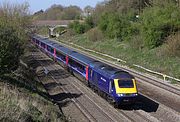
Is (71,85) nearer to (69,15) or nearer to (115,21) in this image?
(115,21)

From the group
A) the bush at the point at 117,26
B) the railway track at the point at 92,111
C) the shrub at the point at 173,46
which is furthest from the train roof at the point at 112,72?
the bush at the point at 117,26

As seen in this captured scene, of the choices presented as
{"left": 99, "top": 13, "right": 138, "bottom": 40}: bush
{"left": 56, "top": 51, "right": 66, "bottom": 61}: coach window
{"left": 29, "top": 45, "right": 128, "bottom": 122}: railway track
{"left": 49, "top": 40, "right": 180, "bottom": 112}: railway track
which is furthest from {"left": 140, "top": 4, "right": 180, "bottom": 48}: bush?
{"left": 29, "top": 45, "right": 128, "bottom": 122}: railway track

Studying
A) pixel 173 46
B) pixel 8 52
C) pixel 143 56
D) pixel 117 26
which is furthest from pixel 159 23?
pixel 8 52

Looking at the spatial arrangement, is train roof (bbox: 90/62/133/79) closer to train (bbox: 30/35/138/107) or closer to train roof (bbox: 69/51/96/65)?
train (bbox: 30/35/138/107)

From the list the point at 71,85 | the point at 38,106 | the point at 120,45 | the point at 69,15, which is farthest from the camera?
the point at 69,15

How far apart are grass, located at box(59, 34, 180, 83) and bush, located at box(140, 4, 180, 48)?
1441 millimetres

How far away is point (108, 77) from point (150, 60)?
20.0 metres

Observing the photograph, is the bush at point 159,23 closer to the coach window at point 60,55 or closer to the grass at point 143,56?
the grass at point 143,56

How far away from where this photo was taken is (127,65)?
151ft

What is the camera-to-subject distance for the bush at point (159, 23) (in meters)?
45.0

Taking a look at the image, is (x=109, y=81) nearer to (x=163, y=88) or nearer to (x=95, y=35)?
(x=163, y=88)

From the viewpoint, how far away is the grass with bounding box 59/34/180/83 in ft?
125

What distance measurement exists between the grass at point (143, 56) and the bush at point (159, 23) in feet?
4.73

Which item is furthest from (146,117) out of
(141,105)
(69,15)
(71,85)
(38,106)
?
(69,15)
